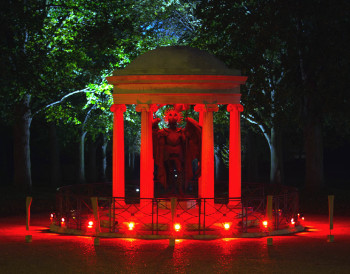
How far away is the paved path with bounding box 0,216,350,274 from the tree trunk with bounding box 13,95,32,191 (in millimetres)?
18563

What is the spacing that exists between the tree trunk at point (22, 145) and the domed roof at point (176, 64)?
58.7 feet

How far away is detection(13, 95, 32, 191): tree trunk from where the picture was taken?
40.7 metres

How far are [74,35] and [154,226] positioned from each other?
20.5 metres

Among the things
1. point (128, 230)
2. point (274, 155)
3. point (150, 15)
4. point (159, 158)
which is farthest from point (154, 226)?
point (150, 15)

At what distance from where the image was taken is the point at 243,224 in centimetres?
2269

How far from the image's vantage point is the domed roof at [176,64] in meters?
23.2

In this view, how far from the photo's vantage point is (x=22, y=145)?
40.9 metres

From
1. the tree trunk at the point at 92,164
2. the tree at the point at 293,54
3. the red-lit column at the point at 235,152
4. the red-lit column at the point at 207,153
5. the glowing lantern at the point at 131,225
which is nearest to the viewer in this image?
the glowing lantern at the point at 131,225

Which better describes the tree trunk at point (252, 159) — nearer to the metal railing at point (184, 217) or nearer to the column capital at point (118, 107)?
the metal railing at point (184, 217)

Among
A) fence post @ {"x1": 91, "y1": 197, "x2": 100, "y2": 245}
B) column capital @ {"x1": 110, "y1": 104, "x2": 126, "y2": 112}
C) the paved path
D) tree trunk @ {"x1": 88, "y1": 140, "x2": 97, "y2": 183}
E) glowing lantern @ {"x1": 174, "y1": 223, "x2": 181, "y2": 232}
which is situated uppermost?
column capital @ {"x1": 110, "y1": 104, "x2": 126, "y2": 112}

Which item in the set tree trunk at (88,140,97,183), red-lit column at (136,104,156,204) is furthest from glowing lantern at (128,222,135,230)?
tree trunk at (88,140,97,183)

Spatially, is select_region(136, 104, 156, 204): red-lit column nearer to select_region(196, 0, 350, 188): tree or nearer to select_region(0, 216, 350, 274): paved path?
select_region(0, 216, 350, 274): paved path

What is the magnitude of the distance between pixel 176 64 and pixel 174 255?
7.79 meters

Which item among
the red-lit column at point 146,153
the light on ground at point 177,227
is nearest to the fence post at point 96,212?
the light on ground at point 177,227
